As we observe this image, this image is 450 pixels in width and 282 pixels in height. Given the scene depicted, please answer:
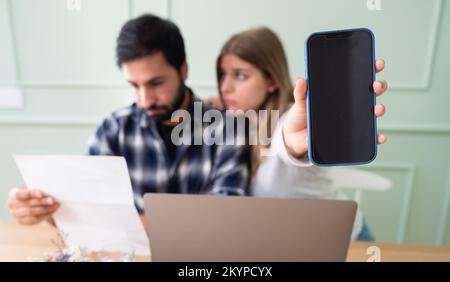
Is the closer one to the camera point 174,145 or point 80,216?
point 80,216

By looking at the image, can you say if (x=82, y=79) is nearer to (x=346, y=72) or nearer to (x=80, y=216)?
(x=80, y=216)

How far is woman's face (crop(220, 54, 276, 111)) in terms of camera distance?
65 cm

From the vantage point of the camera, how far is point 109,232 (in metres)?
0.56

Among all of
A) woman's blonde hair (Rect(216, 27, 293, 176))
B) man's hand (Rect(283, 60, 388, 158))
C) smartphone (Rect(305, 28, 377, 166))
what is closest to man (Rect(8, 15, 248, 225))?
woman's blonde hair (Rect(216, 27, 293, 176))

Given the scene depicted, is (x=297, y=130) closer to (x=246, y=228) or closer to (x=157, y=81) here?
(x=246, y=228)

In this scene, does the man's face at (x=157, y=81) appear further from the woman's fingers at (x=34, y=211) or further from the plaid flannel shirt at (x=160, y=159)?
the woman's fingers at (x=34, y=211)

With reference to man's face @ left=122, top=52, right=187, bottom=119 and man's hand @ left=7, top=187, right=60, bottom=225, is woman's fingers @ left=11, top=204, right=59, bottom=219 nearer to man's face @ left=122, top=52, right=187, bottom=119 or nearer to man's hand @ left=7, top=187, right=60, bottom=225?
man's hand @ left=7, top=187, right=60, bottom=225

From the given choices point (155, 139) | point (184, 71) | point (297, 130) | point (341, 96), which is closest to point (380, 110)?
point (341, 96)

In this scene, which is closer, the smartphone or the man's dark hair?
the smartphone

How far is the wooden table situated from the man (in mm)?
44

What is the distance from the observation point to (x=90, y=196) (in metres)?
0.52

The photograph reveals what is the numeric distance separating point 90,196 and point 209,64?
37cm

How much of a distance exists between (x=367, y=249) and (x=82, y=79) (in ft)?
2.33

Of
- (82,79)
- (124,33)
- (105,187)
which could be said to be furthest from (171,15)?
(105,187)
